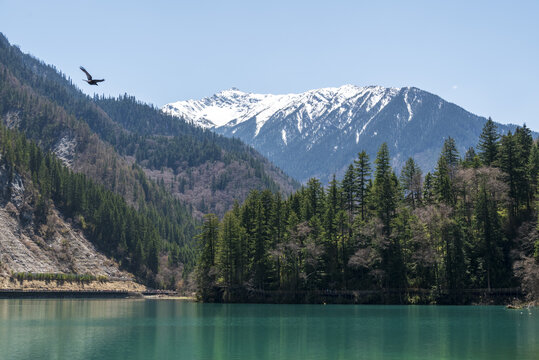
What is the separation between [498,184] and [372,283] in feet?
95.8

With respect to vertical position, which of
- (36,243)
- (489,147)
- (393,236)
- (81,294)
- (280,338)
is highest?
(489,147)

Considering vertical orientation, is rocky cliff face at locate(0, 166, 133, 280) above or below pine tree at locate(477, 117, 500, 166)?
below

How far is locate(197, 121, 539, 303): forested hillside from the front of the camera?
10025 centimetres

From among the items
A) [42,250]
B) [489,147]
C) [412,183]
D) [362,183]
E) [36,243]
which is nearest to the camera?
[489,147]

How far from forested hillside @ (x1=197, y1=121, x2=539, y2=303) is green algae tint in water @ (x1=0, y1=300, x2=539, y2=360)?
2687cm

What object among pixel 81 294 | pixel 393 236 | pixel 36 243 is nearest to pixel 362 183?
pixel 393 236

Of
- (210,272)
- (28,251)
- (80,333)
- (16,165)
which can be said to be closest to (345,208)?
(210,272)

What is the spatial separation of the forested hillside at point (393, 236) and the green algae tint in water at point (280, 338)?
2687 centimetres

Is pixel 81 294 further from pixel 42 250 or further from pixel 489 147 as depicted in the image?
pixel 489 147

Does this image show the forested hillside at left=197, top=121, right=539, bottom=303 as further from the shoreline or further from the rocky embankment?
the rocky embankment

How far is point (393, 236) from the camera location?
4144 inches

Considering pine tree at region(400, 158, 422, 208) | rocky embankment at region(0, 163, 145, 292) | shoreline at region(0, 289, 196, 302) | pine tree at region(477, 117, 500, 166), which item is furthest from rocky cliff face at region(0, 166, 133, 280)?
pine tree at region(477, 117, 500, 166)

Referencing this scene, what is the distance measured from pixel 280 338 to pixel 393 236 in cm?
5666

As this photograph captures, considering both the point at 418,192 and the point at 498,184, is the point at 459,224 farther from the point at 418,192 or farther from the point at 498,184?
the point at 418,192
